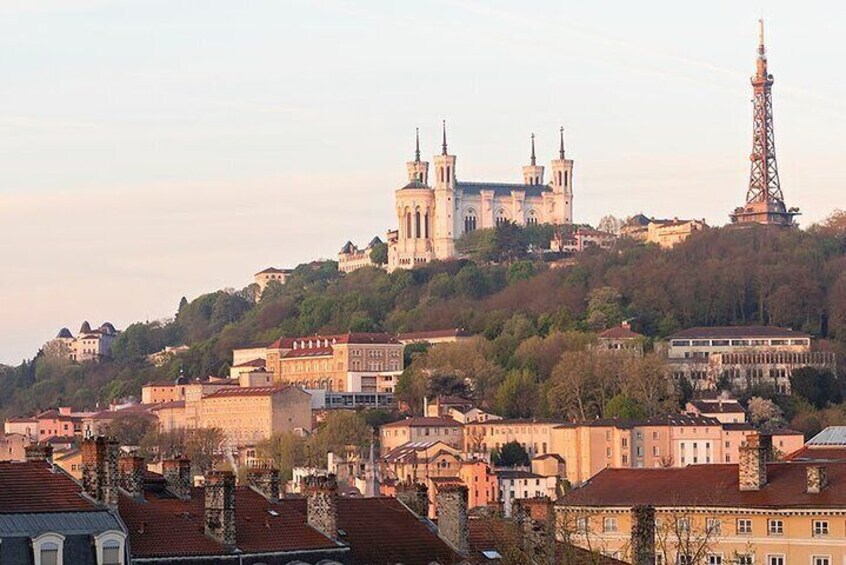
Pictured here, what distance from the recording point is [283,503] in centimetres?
4388

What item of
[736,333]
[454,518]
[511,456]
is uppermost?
[736,333]

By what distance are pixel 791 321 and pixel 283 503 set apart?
15395 centimetres

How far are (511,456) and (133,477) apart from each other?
12277 cm

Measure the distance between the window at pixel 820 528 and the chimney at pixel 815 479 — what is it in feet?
2.09

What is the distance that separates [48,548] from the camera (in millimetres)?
35781

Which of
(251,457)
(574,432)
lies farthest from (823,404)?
(251,457)

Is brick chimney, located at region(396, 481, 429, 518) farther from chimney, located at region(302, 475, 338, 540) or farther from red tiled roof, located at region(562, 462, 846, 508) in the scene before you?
red tiled roof, located at region(562, 462, 846, 508)

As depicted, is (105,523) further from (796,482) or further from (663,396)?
(663,396)

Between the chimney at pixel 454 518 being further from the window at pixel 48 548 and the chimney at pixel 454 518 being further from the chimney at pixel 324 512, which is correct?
the window at pixel 48 548

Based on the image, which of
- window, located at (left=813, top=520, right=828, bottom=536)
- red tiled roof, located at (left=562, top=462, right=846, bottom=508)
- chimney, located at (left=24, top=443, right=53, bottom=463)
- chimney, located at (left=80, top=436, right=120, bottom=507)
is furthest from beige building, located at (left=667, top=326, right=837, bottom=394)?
chimney, located at (left=80, top=436, right=120, bottom=507)

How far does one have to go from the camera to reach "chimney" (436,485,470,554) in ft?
141

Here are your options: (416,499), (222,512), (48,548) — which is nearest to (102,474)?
(48,548)

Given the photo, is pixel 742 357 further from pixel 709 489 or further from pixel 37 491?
pixel 37 491

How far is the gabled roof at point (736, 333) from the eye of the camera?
606 feet
